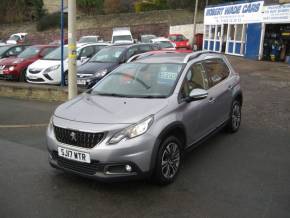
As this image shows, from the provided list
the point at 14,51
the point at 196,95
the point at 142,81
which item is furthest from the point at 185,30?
the point at 196,95

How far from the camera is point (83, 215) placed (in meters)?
3.73

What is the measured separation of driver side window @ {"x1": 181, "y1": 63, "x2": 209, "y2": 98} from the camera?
4.89 m

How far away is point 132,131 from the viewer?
3971mm

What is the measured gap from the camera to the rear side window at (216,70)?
5715 millimetres

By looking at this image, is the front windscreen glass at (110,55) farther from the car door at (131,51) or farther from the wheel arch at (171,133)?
the wheel arch at (171,133)

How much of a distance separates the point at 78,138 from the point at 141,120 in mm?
783

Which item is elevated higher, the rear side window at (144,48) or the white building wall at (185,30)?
the white building wall at (185,30)

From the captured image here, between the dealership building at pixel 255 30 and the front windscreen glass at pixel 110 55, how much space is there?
39.8 ft

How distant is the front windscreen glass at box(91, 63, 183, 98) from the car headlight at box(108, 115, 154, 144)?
75 cm

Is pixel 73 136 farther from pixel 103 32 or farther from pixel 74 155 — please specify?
pixel 103 32

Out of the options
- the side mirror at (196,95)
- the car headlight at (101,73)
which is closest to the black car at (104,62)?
the car headlight at (101,73)

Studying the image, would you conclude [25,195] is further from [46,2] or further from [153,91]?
[46,2]

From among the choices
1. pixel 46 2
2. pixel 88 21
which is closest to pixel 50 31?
pixel 88 21

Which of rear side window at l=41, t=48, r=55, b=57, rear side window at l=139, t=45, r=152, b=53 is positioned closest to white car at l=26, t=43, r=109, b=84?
rear side window at l=41, t=48, r=55, b=57
